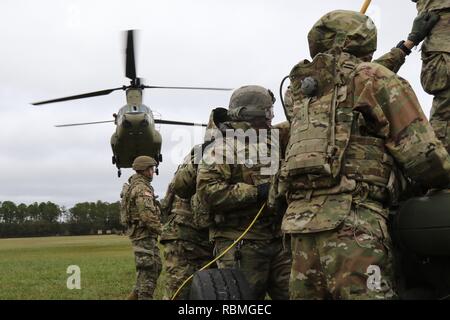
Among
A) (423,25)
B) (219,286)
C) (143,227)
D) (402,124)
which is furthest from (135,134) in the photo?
(402,124)

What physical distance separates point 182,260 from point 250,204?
2.27 m

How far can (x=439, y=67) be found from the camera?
207 inches

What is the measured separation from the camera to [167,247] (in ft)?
24.1

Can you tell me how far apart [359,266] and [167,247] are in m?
4.02

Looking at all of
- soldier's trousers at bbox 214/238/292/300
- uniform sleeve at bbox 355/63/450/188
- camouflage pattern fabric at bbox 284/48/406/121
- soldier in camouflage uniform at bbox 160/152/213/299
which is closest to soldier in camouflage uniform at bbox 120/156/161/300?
soldier in camouflage uniform at bbox 160/152/213/299

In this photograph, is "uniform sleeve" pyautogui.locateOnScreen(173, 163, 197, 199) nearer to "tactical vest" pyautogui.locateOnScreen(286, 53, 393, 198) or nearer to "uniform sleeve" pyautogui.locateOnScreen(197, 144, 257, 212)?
"uniform sleeve" pyautogui.locateOnScreen(197, 144, 257, 212)

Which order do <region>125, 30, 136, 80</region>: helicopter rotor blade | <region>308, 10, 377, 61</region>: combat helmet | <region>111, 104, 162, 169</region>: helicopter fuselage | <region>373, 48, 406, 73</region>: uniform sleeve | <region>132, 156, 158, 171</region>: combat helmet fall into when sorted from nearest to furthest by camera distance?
<region>308, 10, 377, 61</region>: combat helmet, <region>373, 48, 406, 73</region>: uniform sleeve, <region>132, 156, 158, 171</region>: combat helmet, <region>111, 104, 162, 169</region>: helicopter fuselage, <region>125, 30, 136, 80</region>: helicopter rotor blade

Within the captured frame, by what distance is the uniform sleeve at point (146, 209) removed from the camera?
10391 mm

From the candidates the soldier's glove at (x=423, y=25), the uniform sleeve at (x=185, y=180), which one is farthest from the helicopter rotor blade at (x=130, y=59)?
the soldier's glove at (x=423, y=25)

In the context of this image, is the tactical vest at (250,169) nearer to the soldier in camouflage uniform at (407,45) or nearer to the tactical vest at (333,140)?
the soldier in camouflage uniform at (407,45)

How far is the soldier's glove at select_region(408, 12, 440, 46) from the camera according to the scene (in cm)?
498

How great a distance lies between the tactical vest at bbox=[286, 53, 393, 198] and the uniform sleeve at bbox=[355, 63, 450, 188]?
7 centimetres

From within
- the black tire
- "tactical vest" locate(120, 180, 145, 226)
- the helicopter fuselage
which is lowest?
the black tire
